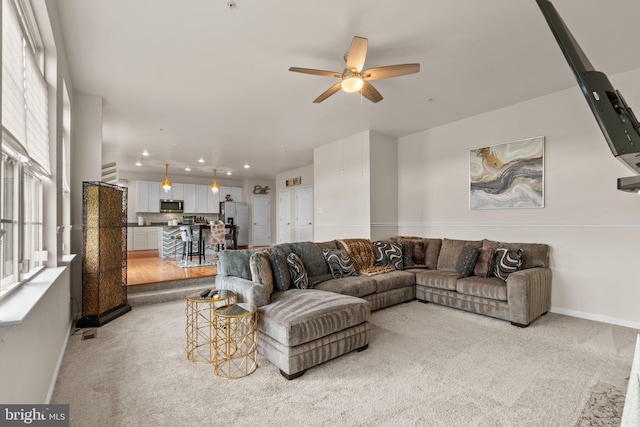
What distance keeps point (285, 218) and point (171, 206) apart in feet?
12.3

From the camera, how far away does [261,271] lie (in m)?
2.78

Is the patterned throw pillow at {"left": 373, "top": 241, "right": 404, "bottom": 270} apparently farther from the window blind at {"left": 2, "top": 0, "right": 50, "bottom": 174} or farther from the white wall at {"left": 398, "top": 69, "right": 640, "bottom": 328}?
the window blind at {"left": 2, "top": 0, "right": 50, "bottom": 174}

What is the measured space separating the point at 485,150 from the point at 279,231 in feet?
22.1

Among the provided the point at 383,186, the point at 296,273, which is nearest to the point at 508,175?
the point at 383,186

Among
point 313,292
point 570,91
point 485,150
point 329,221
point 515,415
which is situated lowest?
point 515,415

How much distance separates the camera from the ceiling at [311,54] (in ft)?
7.37

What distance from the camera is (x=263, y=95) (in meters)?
3.73

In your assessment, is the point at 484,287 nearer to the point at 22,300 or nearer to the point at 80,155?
the point at 22,300

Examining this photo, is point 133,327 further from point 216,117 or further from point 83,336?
point 216,117

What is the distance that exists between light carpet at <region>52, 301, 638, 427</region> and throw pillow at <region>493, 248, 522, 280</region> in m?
0.68

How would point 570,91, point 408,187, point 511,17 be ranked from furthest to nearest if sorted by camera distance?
point 408,187, point 570,91, point 511,17

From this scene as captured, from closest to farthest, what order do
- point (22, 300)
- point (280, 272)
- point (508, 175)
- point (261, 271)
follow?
point (22, 300), point (261, 271), point (280, 272), point (508, 175)

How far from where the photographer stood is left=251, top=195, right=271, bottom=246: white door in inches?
412

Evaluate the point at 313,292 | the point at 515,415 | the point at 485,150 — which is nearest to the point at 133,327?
the point at 313,292
